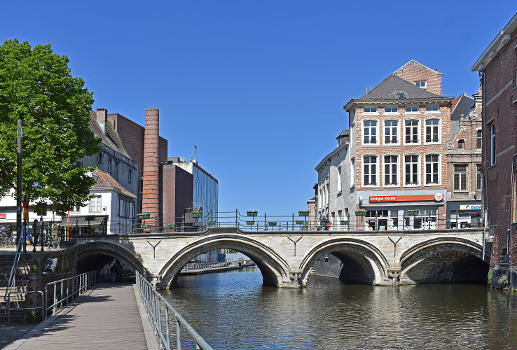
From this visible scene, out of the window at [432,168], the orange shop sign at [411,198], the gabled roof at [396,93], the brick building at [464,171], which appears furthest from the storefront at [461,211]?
the gabled roof at [396,93]

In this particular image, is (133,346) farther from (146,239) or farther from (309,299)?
(146,239)

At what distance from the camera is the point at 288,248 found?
120 ft

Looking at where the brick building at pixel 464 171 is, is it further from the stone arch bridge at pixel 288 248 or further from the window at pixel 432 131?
the stone arch bridge at pixel 288 248

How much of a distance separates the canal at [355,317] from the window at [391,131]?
12455 mm

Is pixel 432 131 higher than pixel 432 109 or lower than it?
lower

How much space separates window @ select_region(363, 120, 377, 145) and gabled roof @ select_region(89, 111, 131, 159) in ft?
70.8

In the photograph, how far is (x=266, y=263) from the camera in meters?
37.2

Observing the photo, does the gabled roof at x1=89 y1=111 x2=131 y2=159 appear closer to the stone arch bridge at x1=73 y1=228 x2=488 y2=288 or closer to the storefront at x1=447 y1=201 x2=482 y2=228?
the stone arch bridge at x1=73 y1=228 x2=488 y2=288

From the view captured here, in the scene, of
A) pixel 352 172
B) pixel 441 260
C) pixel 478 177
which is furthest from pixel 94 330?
pixel 478 177

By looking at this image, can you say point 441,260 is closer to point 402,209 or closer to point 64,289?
point 402,209

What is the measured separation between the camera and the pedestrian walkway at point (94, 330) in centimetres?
1203

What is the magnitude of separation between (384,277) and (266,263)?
24.3 ft

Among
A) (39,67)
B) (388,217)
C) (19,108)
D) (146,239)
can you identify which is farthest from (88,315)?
(388,217)

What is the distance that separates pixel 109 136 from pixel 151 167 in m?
4.92
